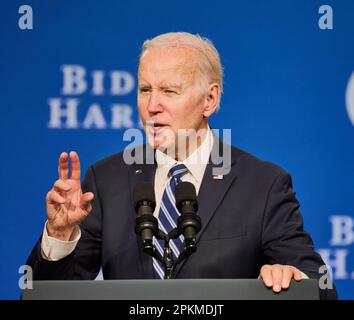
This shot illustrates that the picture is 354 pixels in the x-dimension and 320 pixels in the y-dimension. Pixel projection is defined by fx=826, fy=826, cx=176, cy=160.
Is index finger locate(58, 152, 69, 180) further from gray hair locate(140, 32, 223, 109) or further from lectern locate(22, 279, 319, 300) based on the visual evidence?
gray hair locate(140, 32, 223, 109)

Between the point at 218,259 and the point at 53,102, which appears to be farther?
the point at 53,102

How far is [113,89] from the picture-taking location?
275 cm

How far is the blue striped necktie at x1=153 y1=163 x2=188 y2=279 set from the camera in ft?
6.98

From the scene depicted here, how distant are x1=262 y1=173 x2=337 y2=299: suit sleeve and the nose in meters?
0.38

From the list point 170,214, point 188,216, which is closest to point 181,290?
point 188,216

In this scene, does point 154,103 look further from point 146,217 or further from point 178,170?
point 146,217

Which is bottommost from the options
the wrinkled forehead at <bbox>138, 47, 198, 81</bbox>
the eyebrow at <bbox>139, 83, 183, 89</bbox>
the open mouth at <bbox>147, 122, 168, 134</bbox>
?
the open mouth at <bbox>147, 122, 168, 134</bbox>

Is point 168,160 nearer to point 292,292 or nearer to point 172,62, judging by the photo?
point 172,62

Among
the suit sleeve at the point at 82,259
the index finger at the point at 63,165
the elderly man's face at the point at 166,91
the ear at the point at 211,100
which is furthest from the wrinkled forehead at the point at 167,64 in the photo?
the index finger at the point at 63,165

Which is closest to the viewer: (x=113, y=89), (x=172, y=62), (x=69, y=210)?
(x=69, y=210)

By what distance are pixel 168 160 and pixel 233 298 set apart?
2.41 ft

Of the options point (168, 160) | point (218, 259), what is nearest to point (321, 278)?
point (218, 259)

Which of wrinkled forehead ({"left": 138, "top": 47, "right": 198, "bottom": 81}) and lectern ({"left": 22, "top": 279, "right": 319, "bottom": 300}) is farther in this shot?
wrinkled forehead ({"left": 138, "top": 47, "right": 198, "bottom": 81})

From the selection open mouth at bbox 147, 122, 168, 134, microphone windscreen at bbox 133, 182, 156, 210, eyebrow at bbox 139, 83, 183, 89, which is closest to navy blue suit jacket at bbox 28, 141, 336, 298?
open mouth at bbox 147, 122, 168, 134
